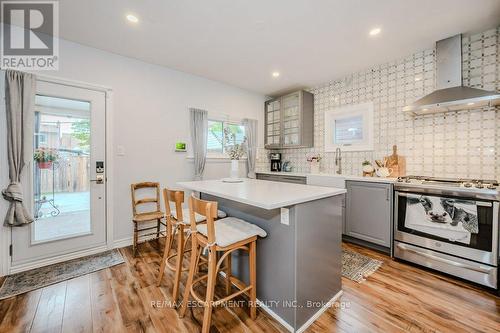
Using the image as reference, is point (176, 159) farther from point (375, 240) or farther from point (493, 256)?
point (493, 256)

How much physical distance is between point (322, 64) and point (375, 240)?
2.64 metres

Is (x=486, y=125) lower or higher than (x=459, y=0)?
lower

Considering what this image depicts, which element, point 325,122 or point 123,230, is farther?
point 325,122

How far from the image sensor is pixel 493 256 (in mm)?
Answer: 1926

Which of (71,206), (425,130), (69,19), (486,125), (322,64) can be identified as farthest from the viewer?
(322,64)

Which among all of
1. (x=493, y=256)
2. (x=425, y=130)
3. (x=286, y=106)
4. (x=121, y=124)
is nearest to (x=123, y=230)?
(x=121, y=124)

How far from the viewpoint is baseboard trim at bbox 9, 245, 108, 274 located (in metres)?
2.24

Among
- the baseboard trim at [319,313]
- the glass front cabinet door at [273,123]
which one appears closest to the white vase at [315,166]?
the glass front cabinet door at [273,123]

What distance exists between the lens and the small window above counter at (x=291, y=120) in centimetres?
397

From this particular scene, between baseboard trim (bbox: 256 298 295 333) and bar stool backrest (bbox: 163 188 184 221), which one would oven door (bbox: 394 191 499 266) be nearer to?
baseboard trim (bbox: 256 298 295 333)

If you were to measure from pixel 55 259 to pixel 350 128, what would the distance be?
4573 millimetres

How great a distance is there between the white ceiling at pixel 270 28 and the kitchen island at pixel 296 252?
5.83 ft

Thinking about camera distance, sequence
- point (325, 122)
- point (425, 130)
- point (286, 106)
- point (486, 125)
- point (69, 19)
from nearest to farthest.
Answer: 1. point (69, 19)
2. point (486, 125)
3. point (425, 130)
4. point (325, 122)
5. point (286, 106)

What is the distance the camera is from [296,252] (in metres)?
1.43
